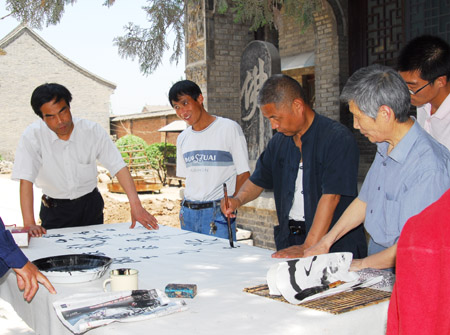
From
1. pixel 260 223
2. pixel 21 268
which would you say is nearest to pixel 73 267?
pixel 21 268

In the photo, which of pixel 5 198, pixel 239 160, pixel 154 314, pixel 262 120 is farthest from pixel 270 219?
pixel 5 198

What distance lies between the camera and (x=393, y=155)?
1.98 meters

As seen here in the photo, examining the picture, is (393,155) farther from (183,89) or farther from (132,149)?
(132,149)

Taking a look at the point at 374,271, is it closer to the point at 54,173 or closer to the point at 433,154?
the point at 433,154

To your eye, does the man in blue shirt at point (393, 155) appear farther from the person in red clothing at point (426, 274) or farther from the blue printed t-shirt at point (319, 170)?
the person in red clothing at point (426, 274)

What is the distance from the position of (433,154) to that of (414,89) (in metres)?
1.02

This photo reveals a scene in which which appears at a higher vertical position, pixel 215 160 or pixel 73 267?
pixel 215 160

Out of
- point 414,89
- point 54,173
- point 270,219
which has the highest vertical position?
point 414,89

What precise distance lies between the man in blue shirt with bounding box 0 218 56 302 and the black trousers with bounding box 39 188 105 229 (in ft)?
5.48

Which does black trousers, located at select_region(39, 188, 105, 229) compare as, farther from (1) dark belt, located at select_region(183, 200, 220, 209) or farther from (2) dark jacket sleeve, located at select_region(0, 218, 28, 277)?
(2) dark jacket sleeve, located at select_region(0, 218, 28, 277)

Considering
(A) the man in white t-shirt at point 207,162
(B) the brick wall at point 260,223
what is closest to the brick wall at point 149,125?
(B) the brick wall at point 260,223

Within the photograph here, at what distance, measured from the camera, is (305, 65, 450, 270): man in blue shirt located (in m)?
1.84

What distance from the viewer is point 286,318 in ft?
5.21

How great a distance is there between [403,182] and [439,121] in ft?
4.14
